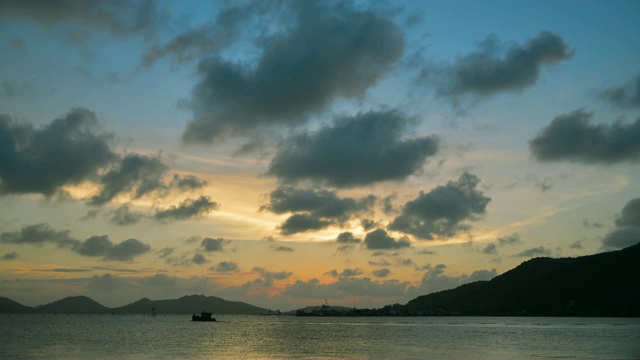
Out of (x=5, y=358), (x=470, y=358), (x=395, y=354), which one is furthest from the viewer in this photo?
(x=395, y=354)

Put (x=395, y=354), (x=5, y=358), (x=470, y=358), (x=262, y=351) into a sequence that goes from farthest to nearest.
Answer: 1. (x=262, y=351)
2. (x=395, y=354)
3. (x=470, y=358)
4. (x=5, y=358)

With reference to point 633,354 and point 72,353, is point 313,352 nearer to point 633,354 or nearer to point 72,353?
point 72,353

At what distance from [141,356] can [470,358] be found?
62043mm

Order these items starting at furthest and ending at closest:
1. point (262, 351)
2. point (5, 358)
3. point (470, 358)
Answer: point (262, 351) < point (470, 358) < point (5, 358)

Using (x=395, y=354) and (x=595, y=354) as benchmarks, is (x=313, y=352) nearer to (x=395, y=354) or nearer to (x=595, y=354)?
(x=395, y=354)

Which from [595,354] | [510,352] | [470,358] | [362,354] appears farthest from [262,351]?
[595,354]

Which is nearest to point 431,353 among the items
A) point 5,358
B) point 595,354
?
point 595,354

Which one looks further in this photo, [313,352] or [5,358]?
[313,352]

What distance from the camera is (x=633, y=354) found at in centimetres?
11125

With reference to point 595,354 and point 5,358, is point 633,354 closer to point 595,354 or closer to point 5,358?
point 595,354

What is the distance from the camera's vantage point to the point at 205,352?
120500mm

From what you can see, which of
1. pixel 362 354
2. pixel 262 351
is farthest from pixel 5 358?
pixel 362 354

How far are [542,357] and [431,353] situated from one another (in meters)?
21.6

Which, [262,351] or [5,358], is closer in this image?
[5,358]
